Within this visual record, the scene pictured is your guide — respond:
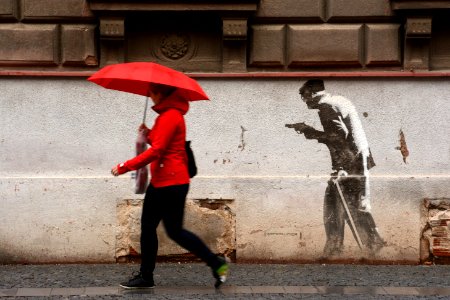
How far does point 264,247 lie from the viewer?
8.64 metres

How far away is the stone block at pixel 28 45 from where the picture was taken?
865 centimetres

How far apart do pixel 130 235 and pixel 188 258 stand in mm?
579

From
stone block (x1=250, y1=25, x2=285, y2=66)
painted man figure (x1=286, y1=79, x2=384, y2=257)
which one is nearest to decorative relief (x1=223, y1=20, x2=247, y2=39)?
stone block (x1=250, y1=25, x2=285, y2=66)

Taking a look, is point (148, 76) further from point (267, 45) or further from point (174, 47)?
point (267, 45)

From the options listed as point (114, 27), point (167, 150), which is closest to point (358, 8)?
point (114, 27)

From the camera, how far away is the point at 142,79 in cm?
676

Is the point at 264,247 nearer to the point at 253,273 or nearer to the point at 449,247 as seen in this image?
the point at 253,273

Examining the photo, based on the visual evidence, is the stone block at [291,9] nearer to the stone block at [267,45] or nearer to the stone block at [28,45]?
the stone block at [267,45]

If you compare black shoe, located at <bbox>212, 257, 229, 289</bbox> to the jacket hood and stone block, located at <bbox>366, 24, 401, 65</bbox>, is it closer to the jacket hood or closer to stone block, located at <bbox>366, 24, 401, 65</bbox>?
the jacket hood

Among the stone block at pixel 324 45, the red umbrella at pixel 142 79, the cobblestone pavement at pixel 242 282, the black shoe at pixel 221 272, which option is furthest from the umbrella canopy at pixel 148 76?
the stone block at pixel 324 45

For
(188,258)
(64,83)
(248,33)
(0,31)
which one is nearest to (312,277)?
(188,258)

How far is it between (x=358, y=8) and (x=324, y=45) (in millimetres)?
473

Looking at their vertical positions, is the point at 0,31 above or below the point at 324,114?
above

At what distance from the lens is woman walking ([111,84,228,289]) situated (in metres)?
6.99
